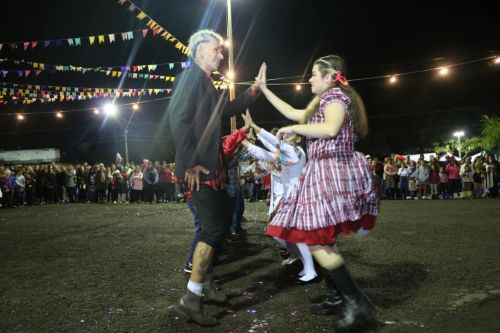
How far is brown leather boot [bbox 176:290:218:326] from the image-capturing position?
2877 millimetres

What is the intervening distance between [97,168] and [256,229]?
471 inches

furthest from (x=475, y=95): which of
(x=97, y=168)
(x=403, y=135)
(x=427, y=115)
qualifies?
(x=97, y=168)

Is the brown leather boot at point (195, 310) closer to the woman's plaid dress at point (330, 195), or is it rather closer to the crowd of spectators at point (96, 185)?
the woman's plaid dress at point (330, 195)

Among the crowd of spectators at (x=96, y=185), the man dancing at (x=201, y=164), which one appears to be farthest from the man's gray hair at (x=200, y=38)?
the crowd of spectators at (x=96, y=185)

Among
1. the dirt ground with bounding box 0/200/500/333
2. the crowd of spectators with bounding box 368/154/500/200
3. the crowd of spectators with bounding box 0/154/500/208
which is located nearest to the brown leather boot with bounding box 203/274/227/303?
the dirt ground with bounding box 0/200/500/333

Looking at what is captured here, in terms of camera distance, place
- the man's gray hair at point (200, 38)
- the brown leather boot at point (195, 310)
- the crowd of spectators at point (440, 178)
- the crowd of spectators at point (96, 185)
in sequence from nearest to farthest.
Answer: the brown leather boot at point (195, 310)
the man's gray hair at point (200, 38)
the crowd of spectators at point (440, 178)
the crowd of spectators at point (96, 185)

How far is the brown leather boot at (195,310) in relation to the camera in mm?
2877

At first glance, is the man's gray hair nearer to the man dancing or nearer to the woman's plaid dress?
the man dancing

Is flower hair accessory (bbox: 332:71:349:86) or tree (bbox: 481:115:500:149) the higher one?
tree (bbox: 481:115:500:149)

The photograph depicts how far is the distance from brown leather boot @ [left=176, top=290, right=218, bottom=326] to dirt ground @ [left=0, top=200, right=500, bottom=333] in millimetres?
61

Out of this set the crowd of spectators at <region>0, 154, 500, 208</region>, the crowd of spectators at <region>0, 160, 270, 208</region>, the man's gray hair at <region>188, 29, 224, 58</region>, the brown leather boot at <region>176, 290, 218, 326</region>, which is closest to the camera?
the brown leather boot at <region>176, 290, 218, 326</region>

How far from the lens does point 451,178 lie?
14.8 m

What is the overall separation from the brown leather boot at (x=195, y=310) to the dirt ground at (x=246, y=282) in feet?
0.20

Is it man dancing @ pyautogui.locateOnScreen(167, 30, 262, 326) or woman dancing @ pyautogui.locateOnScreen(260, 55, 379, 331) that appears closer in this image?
woman dancing @ pyautogui.locateOnScreen(260, 55, 379, 331)
